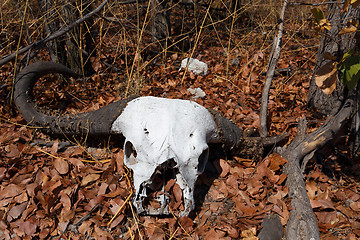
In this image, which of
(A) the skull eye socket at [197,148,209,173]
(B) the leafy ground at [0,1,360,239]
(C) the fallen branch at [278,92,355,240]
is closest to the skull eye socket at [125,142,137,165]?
(B) the leafy ground at [0,1,360,239]

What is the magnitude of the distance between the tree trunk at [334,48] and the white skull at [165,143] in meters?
1.45

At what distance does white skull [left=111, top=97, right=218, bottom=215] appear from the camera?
189 cm

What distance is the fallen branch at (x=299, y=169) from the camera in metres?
1.79

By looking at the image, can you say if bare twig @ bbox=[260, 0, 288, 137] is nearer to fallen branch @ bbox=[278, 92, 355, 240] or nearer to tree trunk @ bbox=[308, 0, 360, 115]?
fallen branch @ bbox=[278, 92, 355, 240]

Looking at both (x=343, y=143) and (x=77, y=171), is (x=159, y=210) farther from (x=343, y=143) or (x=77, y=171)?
(x=343, y=143)

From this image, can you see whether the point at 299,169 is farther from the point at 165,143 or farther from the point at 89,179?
the point at 89,179

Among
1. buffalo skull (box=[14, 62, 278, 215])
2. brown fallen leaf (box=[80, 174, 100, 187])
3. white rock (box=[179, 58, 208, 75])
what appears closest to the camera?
buffalo skull (box=[14, 62, 278, 215])

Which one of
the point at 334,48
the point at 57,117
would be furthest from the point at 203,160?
the point at 334,48

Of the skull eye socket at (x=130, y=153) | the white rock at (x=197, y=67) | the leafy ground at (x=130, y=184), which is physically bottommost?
the leafy ground at (x=130, y=184)

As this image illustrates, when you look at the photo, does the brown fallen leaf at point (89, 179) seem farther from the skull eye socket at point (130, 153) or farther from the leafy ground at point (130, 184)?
the skull eye socket at point (130, 153)

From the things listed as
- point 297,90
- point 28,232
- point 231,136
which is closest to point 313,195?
point 231,136

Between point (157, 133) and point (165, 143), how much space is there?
0.38 ft

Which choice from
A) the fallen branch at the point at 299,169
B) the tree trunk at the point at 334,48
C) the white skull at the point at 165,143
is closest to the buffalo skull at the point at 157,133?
the white skull at the point at 165,143

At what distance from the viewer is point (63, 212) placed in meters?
2.03
